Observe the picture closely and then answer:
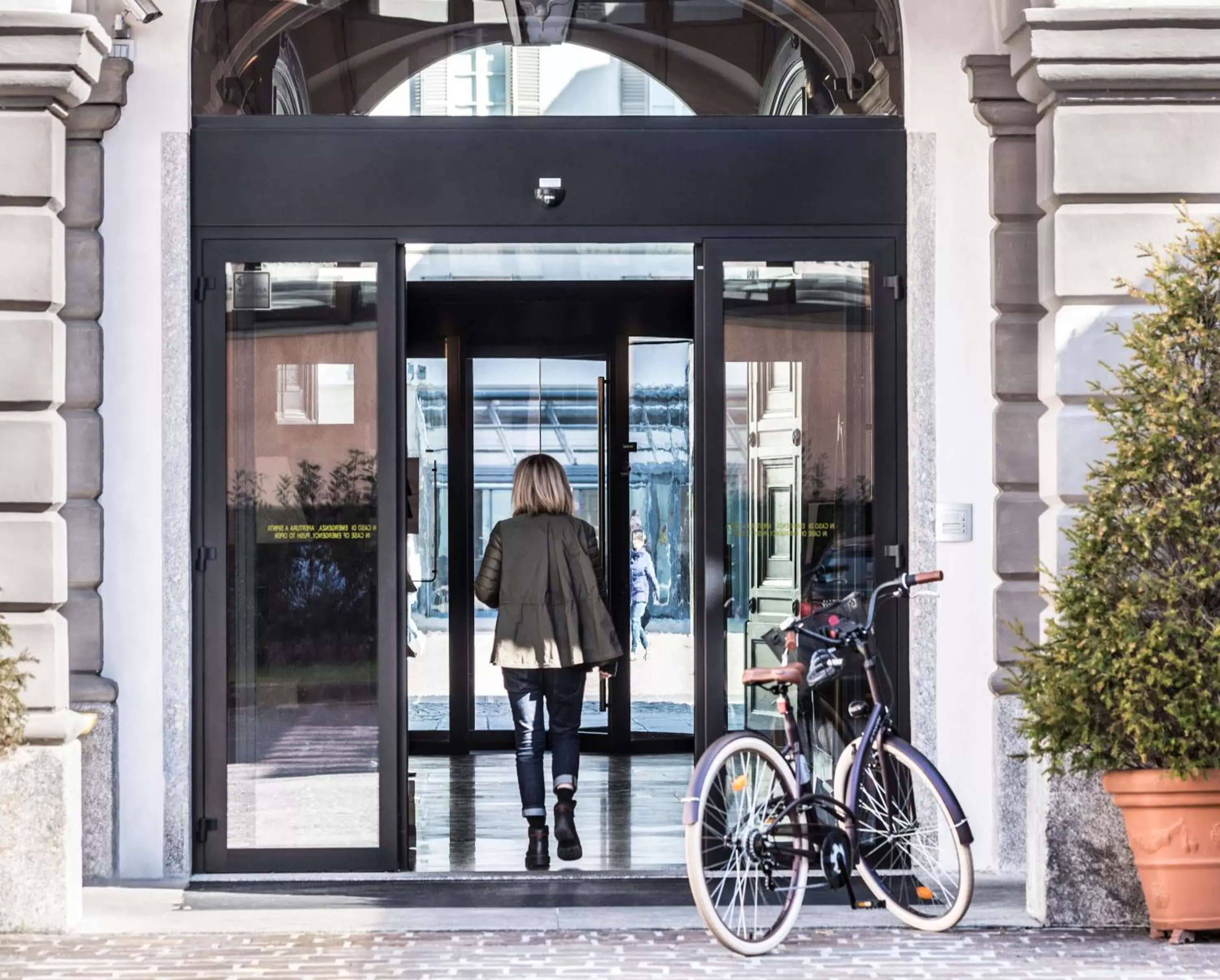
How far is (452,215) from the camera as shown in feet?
24.1

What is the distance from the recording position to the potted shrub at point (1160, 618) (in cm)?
578

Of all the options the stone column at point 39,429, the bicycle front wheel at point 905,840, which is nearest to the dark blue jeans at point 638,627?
the bicycle front wheel at point 905,840

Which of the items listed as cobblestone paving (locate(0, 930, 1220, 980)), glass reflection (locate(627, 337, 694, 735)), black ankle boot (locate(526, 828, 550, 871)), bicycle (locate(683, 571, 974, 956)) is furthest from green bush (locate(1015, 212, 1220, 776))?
glass reflection (locate(627, 337, 694, 735))

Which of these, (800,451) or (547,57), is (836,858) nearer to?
(800,451)

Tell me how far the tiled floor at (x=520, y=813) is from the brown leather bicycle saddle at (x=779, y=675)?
5.82ft

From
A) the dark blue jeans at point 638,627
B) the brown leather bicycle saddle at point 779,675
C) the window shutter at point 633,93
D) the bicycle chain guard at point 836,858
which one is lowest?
the bicycle chain guard at point 836,858

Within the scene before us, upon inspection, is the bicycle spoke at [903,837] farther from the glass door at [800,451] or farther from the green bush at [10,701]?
the green bush at [10,701]

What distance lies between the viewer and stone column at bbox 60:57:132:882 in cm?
720

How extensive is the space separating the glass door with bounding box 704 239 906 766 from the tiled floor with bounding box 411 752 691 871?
3.19 feet

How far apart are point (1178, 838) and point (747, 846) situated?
59.0 inches

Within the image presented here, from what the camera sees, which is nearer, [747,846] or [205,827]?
[747,846]

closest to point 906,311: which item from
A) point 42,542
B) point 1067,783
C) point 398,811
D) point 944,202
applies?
point 944,202

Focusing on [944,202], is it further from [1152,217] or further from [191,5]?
[191,5]

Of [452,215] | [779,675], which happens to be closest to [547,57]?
[452,215]
